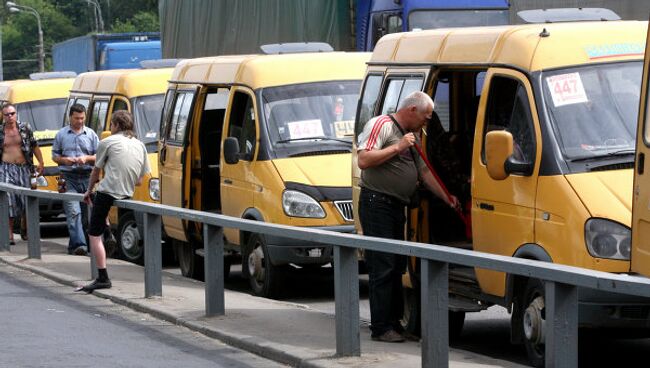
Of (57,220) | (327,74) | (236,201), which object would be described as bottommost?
(57,220)

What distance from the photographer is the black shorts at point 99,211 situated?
43.6 feet

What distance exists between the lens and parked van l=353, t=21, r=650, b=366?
870cm

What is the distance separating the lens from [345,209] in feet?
43.9

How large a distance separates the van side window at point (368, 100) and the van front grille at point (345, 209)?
1.39m

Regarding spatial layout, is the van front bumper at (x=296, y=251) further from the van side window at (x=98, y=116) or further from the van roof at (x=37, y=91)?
the van roof at (x=37, y=91)

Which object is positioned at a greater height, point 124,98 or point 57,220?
point 124,98

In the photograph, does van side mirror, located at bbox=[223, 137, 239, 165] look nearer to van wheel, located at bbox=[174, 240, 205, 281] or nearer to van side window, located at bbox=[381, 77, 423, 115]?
van wheel, located at bbox=[174, 240, 205, 281]

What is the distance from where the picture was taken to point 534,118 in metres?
9.38

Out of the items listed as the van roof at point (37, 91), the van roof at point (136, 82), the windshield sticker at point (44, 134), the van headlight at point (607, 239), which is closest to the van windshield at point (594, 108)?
the van headlight at point (607, 239)

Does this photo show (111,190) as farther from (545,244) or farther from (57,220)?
(57,220)

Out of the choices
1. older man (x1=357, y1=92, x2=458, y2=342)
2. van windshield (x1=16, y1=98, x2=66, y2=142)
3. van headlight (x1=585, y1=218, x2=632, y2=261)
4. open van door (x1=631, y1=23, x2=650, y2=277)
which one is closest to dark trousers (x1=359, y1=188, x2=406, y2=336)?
older man (x1=357, y1=92, x2=458, y2=342)

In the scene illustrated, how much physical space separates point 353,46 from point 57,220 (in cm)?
734

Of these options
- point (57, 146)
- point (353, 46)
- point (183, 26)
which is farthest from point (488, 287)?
point (183, 26)

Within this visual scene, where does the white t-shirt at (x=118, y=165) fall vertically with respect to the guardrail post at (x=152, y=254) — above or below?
above
